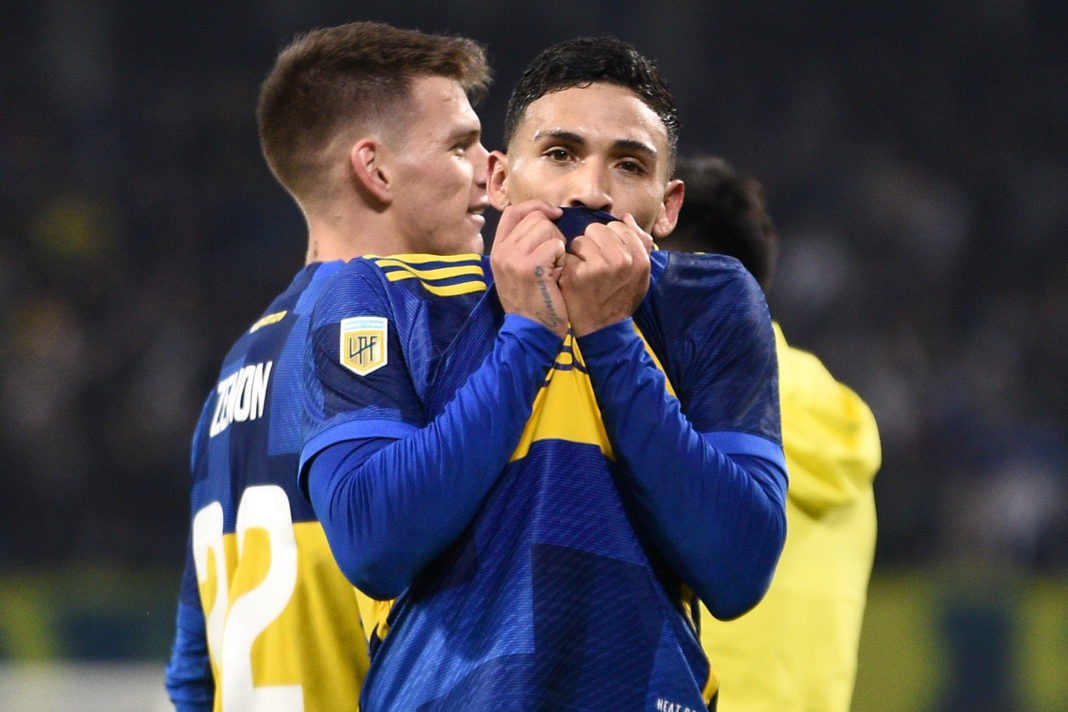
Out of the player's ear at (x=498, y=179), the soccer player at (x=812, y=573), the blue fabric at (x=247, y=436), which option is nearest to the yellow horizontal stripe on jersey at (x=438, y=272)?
the player's ear at (x=498, y=179)

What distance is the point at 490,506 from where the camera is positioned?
4.88 ft

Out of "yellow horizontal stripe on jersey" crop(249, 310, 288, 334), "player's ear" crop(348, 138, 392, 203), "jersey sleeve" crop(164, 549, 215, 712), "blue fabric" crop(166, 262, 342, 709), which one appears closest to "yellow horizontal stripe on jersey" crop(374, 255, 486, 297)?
"blue fabric" crop(166, 262, 342, 709)

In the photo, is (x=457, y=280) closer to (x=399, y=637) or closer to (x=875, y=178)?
(x=399, y=637)

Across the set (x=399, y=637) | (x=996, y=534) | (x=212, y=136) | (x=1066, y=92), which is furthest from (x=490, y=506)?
(x=1066, y=92)

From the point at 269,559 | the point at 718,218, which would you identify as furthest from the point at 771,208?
the point at 269,559

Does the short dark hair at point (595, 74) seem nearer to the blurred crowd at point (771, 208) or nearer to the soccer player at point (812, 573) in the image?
the soccer player at point (812, 573)

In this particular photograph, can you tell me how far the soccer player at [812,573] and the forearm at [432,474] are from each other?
1113 mm

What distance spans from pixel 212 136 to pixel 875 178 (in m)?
5.12

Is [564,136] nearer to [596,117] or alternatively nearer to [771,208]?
[596,117]

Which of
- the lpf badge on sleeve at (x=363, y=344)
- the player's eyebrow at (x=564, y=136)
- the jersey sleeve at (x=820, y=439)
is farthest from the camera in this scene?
the jersey sleeve at (x=820, y=439)

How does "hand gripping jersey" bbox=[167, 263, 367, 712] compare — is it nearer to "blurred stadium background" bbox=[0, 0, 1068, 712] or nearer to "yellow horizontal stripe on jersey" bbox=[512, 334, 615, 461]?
"yellow horizontal stripe on jersey" bbox=[512, 334, 615, 461]

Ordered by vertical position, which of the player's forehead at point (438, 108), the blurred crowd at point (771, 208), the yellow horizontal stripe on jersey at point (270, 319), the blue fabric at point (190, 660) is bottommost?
the blue fabric at point (190, 660)

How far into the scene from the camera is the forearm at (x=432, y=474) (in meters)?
1.44

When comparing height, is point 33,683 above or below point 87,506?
below
